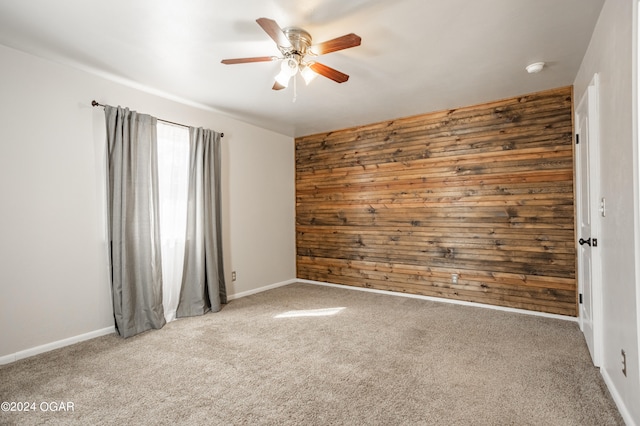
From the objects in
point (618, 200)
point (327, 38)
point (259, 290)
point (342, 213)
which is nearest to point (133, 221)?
point (259, 290)

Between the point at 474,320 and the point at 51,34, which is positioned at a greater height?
the point at 51,34

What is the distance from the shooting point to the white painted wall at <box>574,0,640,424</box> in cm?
164

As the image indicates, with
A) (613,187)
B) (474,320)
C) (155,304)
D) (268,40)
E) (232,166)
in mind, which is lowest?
(474,320)

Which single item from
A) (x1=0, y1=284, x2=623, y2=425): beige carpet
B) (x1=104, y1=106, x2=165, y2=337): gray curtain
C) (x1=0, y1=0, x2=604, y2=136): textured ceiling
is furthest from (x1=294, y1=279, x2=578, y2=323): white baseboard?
A: (x1=104, y1=106, x2=165, y2=337): gray curtain

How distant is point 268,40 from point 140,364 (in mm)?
2745

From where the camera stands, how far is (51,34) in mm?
2434

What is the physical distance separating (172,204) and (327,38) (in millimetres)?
2519

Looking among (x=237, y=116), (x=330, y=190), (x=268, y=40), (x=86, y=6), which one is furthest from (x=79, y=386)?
(x=330, y=190)

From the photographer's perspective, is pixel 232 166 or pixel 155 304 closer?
pixel 155 304

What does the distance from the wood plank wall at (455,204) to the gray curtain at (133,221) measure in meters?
2.65

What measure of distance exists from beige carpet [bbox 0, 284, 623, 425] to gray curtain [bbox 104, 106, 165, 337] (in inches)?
11.9

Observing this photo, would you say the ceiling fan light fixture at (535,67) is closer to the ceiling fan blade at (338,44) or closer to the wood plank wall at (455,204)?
the wood plank wall at (455,204)

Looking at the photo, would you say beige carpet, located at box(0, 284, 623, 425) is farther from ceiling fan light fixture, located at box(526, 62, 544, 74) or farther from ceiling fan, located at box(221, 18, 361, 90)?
ceiling fan light fixture, located at box(526, 62, 544, 74)

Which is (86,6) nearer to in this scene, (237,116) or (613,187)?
(237,116)
